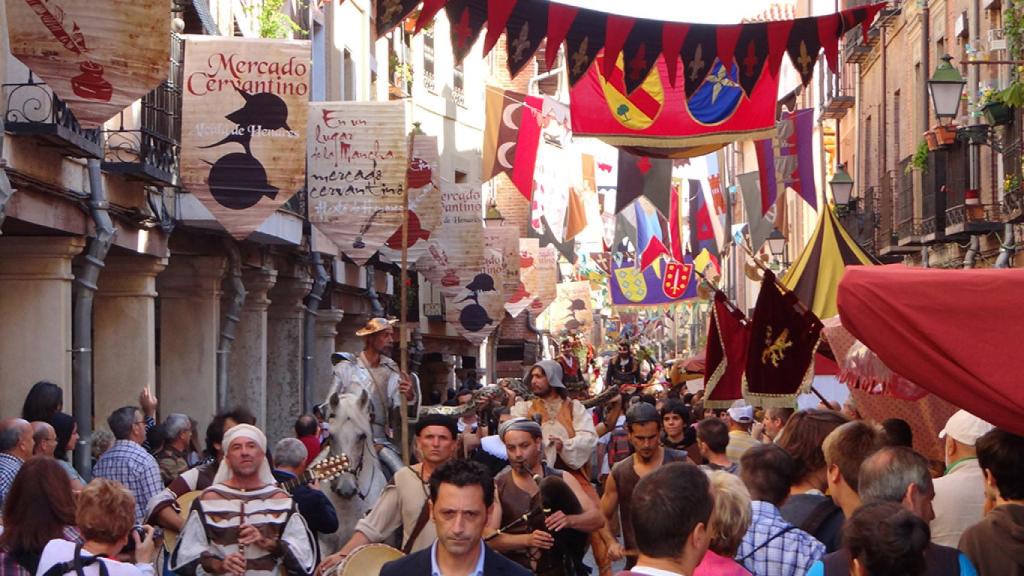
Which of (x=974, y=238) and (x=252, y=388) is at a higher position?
(x=974, y=238)

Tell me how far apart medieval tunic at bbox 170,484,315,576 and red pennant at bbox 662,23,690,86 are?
17.6ft

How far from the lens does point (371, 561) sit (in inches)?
305

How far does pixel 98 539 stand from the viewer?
7.19 meters

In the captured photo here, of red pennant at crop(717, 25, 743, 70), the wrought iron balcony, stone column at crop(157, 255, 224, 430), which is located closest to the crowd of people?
red pennant at crop(717, 25, 743, 70)

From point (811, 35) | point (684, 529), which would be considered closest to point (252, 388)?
point (811, 35)

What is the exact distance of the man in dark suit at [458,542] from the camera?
597cm

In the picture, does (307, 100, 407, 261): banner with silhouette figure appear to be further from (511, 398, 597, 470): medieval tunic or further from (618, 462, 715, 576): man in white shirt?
(618, 462, 715, 576): man in white shirt

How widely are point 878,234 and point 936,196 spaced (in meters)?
5.65

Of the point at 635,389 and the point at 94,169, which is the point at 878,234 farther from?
the point at 94,169

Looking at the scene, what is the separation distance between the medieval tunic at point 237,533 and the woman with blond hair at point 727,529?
249 centimetres

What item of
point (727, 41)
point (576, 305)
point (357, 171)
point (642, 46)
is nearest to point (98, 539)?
point (642, 46)

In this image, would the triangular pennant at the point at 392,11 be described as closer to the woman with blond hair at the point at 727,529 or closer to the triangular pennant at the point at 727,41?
the triangular pennant at the point at 727,41

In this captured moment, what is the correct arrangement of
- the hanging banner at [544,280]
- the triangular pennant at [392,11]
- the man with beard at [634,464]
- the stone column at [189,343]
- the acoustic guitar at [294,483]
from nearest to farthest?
the acoustic guitar at [294,483]
the man with beard at [634,464]
the triangular pennant at [392,11]
the stone column at [189,343]
the hanging banner at [544,280]

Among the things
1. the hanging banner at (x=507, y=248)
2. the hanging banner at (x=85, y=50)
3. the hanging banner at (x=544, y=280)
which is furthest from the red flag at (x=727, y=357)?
the hanging banner at (x=544, y=280)
